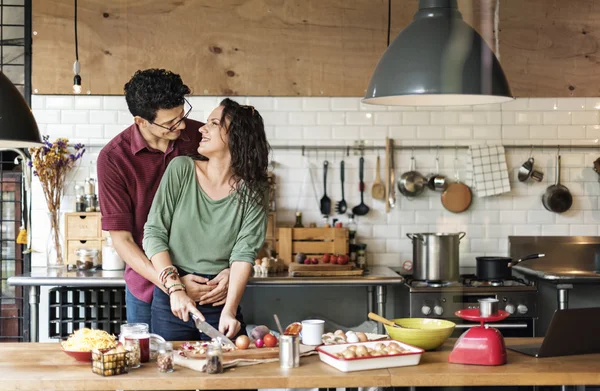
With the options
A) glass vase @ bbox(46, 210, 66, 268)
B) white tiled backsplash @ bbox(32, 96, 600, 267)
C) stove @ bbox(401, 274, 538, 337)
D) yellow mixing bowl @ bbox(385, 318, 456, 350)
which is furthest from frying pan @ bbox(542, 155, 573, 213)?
glass vase @ bbox(46, 210, 66, 268)

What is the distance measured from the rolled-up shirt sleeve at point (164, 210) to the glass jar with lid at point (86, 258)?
2.61m

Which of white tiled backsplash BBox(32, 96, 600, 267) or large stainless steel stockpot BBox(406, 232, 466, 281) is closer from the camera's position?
large stainless steel stockpot BBox(406, 232, 466, 281)

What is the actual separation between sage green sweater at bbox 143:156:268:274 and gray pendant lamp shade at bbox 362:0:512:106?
2.74 ft

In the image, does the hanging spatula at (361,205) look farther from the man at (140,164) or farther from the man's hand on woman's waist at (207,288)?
the man's hand on woman's waist at (207,288)

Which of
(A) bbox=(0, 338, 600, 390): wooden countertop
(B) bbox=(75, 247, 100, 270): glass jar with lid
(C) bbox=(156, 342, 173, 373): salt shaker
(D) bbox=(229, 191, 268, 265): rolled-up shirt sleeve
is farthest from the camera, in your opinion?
(B) bbox=(75, 247, 100, 270): glass jar with lid

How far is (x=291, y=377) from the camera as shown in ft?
8.77

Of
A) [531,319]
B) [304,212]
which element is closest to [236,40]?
[304,212]

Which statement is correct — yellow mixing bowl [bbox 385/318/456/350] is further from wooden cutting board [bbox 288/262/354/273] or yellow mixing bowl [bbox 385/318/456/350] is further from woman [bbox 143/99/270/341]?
wooden cutting board [bbox 288/262/354/273]

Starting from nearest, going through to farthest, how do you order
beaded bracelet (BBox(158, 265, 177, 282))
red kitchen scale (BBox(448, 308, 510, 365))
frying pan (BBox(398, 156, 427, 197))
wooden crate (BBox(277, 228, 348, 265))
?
red kitchen scale (BBox(448, 308, 510, 365)) < beaded bracelet (BBox(158, 265, 177, 282)) < wooden crate (BBox(277, 228, 348, 265)) < frying pan (BBox(398, 156, 427, 197))

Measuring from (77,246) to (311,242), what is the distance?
5.88 feet

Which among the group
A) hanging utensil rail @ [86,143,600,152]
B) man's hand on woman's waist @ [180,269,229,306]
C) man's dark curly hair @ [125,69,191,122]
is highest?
man's dark curly hair @ [125,69,191,122]

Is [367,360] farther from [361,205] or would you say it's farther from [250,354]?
[361,205]

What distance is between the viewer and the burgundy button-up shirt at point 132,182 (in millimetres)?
3709

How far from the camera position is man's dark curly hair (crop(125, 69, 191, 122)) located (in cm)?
363
